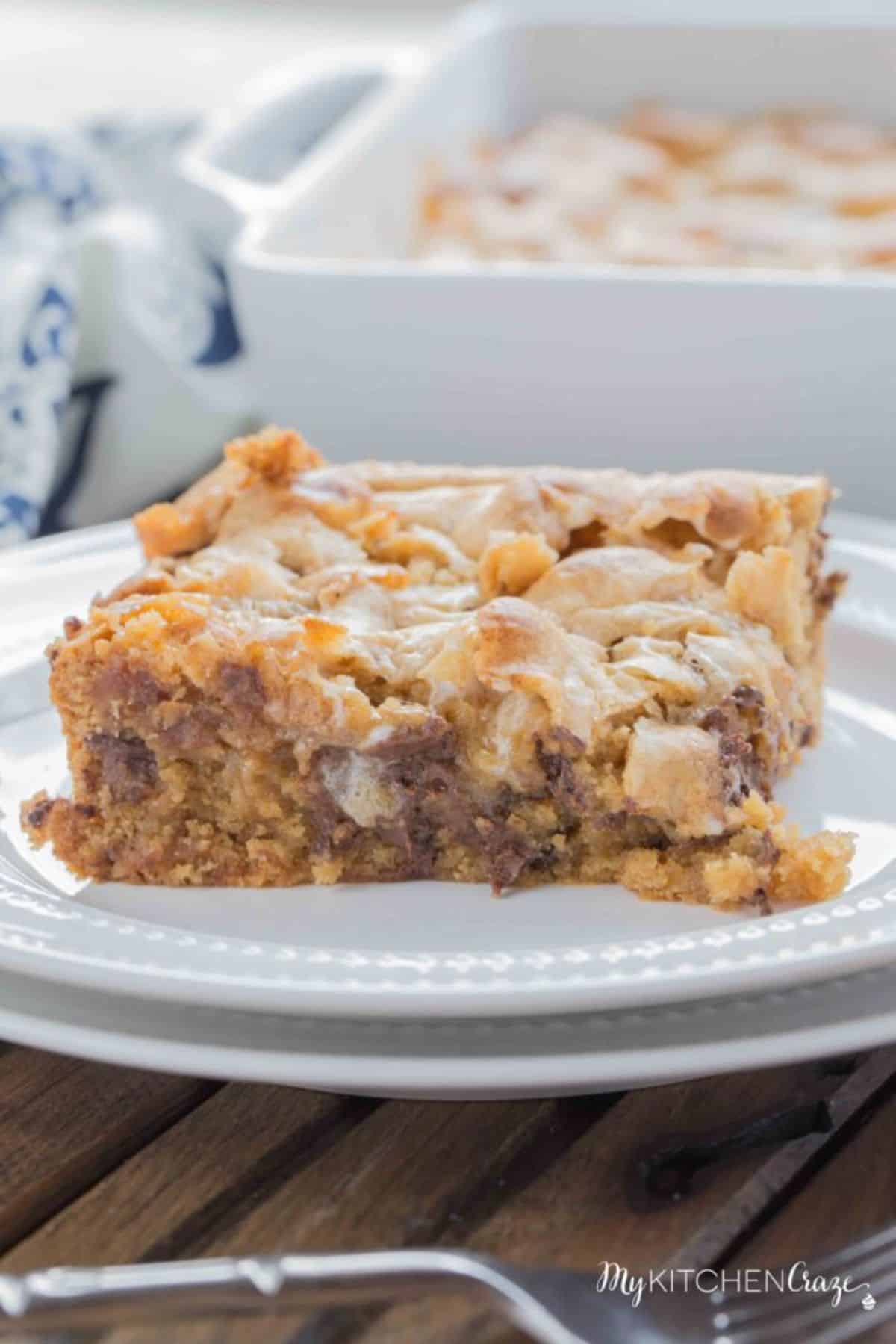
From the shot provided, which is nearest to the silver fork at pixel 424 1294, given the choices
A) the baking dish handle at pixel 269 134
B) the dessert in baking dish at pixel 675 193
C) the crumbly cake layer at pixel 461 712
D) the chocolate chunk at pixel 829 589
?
the crumbly cake layer at pixel 461 712

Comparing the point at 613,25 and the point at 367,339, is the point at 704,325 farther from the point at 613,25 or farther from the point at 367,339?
the point at 613,25

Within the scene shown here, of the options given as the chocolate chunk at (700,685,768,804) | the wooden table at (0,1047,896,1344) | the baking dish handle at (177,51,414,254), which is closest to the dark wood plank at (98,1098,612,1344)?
the wooden table at (0,1047,896,1344)

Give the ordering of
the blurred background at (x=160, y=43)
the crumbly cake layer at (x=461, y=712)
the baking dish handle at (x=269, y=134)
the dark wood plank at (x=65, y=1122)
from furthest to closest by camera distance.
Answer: the blurred background at (x=160, y=43) < the baking dish handle at (x=269, y=134) < the crumbly cake layer at (x=461, y=712) < the dark wood plank at (x=65, y=1122)

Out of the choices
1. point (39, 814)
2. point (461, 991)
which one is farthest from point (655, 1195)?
point (39, 814)

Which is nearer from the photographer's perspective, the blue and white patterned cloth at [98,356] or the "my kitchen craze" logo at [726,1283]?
the "my kitchen craze" logo at [726,1283]

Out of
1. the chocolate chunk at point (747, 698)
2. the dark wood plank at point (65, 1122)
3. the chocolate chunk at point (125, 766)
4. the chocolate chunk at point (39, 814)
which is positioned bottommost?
the dark wood plank at point (65, 1122)

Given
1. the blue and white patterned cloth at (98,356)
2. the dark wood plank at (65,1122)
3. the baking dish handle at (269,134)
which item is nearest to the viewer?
the dark wood plank at (65,1122)

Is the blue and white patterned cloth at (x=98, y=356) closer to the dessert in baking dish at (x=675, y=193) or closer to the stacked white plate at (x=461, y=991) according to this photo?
the dessert in baking dish at (x=675, y=193)
